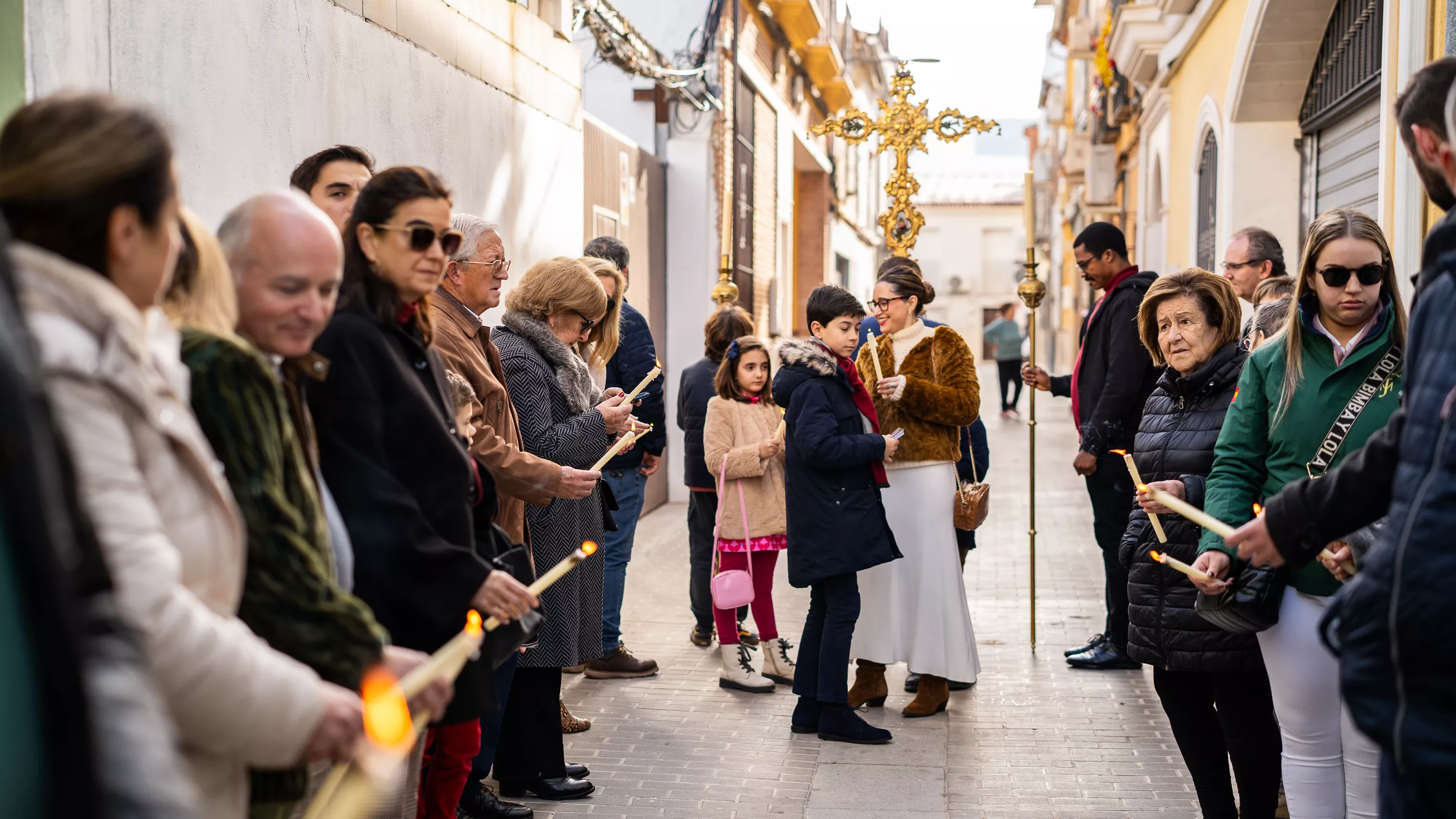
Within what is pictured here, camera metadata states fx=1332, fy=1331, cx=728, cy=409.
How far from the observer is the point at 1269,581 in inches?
136

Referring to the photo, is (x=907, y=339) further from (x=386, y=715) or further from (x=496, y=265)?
(x=386, y=715)

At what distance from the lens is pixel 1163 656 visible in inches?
155

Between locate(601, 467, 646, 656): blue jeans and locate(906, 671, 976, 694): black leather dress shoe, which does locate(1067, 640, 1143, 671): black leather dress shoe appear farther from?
locate(601, 467, 646, 656): blue jeans

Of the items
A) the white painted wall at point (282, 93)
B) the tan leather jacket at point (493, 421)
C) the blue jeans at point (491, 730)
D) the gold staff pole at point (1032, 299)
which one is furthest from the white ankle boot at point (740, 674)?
the white painted wall at point (282, 93)

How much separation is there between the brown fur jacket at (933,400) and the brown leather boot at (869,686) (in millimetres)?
939

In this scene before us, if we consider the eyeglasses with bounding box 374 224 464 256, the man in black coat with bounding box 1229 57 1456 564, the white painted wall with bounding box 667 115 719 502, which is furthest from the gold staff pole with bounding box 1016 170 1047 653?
the white painted wall with bounding box 667 115 719 502

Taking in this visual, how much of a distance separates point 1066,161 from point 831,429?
2296 cm

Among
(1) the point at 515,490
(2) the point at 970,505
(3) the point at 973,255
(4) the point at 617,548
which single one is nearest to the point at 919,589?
(2) the point at 970,505

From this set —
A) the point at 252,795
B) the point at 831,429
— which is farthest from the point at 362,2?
the point at 252,795

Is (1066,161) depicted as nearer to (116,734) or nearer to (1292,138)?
(1292,138)

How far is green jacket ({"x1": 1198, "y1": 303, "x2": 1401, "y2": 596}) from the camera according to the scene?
3393mm

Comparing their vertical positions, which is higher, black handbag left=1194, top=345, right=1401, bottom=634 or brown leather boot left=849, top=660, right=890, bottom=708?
black handbag left=1194, top=345, right=1401, bottom=634

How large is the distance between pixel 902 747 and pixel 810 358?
1615mm

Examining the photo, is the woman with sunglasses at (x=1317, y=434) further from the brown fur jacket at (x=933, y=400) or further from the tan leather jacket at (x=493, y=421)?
the brown fur jacket at (x=933, y=400)
